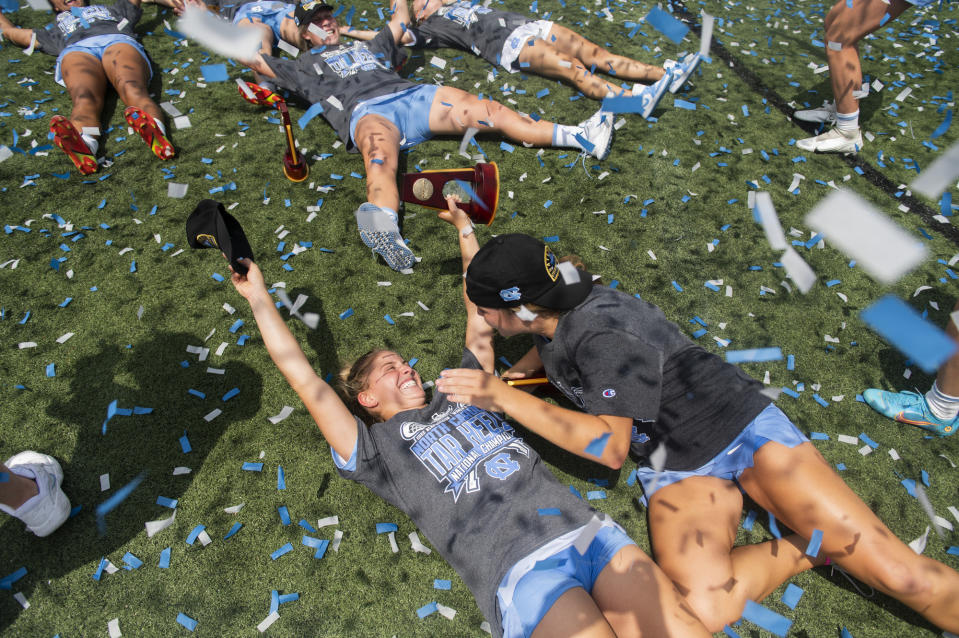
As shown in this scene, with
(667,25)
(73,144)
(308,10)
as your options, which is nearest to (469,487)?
(73,144)

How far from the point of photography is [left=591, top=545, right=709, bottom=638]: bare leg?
2.04 metres

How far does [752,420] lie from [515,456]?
1.10 meters

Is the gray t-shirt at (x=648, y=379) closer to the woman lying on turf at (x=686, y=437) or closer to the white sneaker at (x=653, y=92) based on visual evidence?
the woman lying on turf at (x=686, y=437)

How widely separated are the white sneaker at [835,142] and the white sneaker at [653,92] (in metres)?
1.30

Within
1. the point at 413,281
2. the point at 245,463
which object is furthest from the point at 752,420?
the point at 245,463

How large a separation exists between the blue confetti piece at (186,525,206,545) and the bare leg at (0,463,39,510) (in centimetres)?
71

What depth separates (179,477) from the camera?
112 inches

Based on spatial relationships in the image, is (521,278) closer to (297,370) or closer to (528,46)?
(297,370)

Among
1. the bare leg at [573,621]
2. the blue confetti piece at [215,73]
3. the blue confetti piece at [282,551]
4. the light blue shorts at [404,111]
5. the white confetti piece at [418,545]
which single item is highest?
the light blue shorts at [404,111]

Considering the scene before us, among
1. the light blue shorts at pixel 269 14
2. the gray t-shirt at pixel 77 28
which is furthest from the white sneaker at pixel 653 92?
the gray t-shirt at pixel 77 28

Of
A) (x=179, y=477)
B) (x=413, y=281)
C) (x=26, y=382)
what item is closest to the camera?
(x=179, y=477)

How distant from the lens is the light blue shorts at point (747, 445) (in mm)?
2404

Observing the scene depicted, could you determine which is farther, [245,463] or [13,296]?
[13,296]

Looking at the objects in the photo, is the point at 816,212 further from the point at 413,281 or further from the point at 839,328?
the point at 413,281
